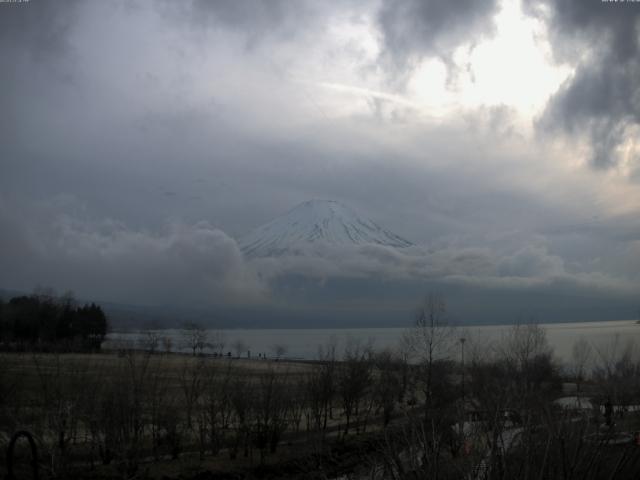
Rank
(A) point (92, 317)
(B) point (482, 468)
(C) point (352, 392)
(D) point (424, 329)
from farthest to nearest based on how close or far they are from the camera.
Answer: (A) point (92, 317) < (D) point (424, 329) < (C) point (352, 392) < (B) point (482, 468)

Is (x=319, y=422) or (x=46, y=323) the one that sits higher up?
(x=46, y=323)

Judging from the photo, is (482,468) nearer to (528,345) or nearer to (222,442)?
(222,442)

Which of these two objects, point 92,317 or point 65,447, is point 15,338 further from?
point 65,447

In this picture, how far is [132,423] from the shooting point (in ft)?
86.2

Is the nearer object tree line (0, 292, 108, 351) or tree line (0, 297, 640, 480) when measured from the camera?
tree line (0, 297, 640, 480)

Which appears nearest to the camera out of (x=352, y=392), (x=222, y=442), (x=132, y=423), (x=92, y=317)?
(x=132, y=423)

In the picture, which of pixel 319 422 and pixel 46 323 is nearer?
pixel 319 422

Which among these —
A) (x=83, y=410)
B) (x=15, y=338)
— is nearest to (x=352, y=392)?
(x=83, y=410)

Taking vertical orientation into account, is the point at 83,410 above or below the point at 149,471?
above

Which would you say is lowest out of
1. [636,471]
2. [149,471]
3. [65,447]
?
[149,471]

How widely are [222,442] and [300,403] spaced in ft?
21.0

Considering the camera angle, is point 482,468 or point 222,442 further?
point 222,442

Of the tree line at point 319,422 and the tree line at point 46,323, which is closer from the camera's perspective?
the tree line at point 319,422

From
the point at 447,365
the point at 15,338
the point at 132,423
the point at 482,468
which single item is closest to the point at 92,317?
the point at 15,338
